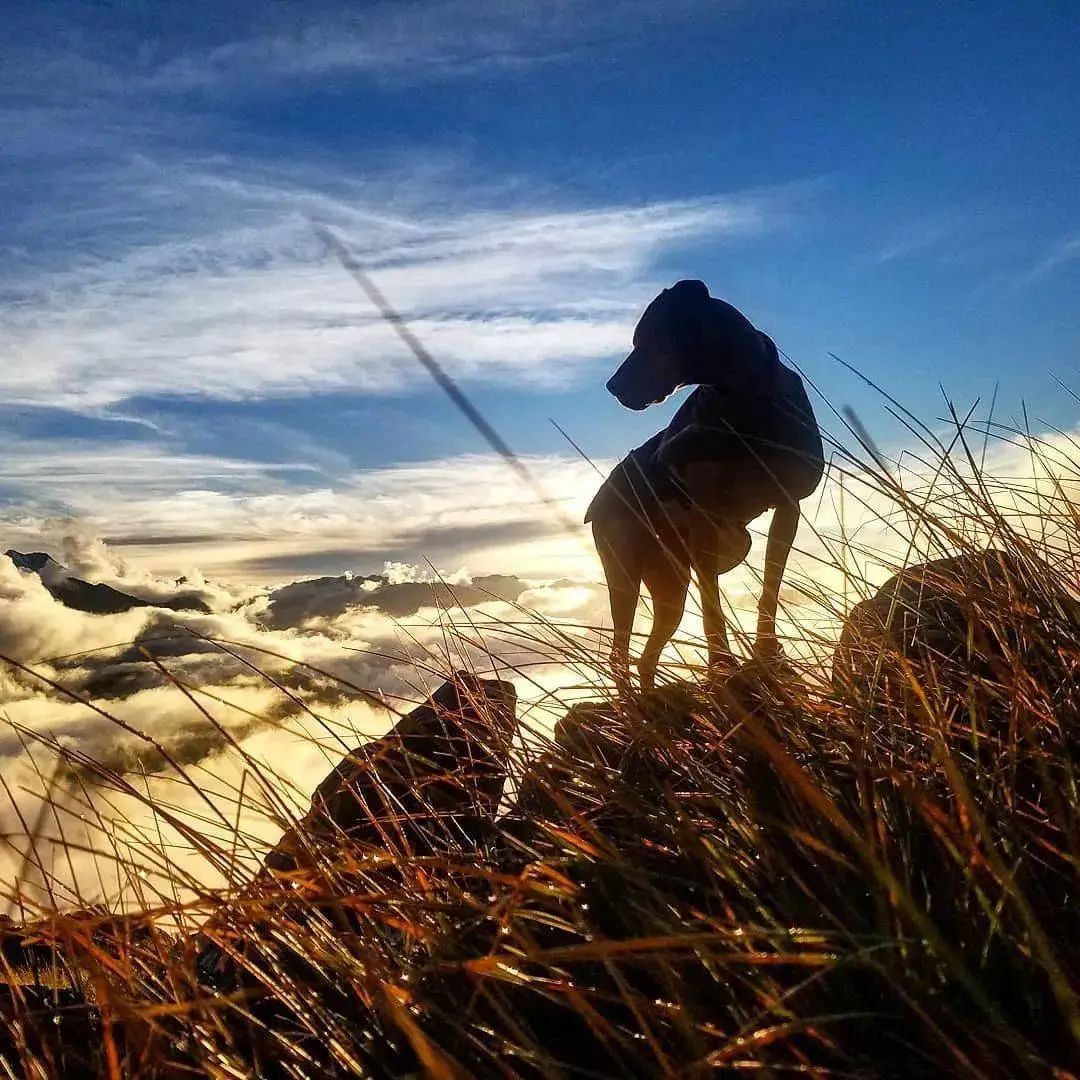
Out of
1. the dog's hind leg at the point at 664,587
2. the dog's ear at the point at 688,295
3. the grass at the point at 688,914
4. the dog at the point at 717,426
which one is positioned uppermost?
the dog's ear at the point at 688,295

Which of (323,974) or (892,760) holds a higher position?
(892,760)

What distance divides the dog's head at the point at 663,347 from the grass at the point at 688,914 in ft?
5.43

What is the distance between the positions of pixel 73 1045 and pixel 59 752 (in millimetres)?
581

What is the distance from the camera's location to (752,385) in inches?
157

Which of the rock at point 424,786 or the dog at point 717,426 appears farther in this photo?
the dog at point 717,426

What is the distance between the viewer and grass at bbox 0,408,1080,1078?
4.50 ft

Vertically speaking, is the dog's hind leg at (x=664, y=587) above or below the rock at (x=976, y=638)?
above

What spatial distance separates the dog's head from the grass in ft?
5.43

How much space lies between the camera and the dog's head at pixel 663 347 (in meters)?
3.98

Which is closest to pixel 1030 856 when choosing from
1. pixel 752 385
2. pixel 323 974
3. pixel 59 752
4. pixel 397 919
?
pixel 397 919

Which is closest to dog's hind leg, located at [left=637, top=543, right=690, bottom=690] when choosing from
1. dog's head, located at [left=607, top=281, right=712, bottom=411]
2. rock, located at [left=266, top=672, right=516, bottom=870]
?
dog's head, located at [left=607, top=281, right=712, bottom=411]

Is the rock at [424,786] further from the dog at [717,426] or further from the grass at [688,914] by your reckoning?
the dog at [717,426]

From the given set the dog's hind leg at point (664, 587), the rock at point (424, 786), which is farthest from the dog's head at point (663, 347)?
the rock at point (424, 786)

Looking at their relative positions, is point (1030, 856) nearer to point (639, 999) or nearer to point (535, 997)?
point (639, 999)
